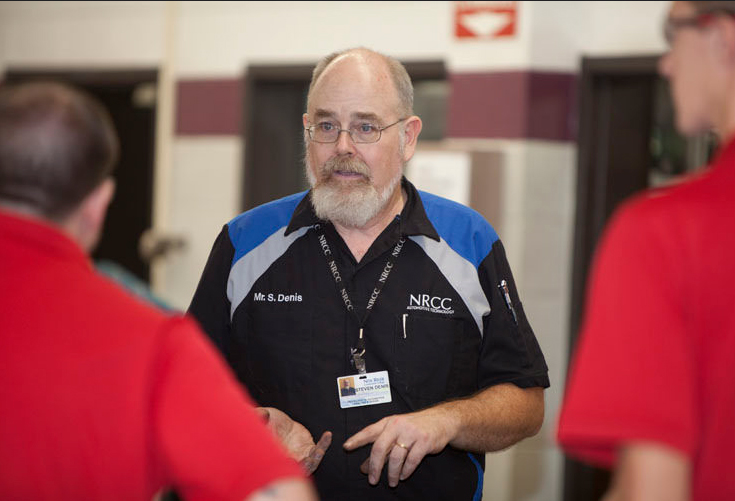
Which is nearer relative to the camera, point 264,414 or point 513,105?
point 264,414

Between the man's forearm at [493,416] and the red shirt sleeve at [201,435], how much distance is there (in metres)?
1.03

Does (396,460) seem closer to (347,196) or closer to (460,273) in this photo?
(460,273)

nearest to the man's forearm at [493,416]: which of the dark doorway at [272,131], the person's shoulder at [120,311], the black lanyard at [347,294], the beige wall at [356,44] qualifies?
the black lanyard at [347,294]

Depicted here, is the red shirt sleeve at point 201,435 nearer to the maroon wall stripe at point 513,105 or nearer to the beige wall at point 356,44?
the beige wall at point 356,44

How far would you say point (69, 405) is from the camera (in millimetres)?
1250

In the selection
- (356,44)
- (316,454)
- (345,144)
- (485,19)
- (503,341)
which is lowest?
(316,454)

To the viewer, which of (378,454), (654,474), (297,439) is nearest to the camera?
(654,474)

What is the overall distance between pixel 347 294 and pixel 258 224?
1.04 feet

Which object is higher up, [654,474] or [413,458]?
[654,474]

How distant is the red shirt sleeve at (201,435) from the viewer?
125 cm

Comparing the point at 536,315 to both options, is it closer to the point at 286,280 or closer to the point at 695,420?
the point at 286,280

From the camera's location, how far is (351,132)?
2557 mm

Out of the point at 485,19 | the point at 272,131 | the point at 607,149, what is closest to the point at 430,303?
the point at 485,19

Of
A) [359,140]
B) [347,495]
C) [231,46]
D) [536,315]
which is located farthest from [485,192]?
[347,495]
